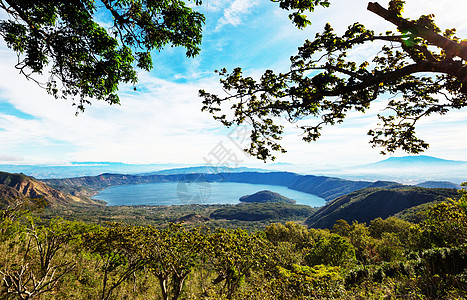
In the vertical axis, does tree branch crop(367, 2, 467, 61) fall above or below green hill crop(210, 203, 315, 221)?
above

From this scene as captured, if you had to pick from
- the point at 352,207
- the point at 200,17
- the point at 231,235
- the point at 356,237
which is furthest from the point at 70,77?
the point at 352,207

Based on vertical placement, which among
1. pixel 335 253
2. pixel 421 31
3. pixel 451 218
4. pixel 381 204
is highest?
pixel 421 31

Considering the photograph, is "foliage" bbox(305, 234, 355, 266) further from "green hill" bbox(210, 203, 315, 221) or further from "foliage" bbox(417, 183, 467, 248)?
"green hill" bbox(210, 203, 315, 221)

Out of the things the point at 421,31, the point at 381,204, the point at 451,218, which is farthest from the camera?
the point at 381,204

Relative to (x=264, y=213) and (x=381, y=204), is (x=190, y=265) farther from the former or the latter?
(x=264, y=213)

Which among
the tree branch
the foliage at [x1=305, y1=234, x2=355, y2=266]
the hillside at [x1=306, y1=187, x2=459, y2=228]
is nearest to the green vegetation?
the foliage at [x1=305, y1=234, x2=355, y2=266]

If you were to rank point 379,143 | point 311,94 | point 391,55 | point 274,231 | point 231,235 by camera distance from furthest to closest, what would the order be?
point 274,231 < point 231,235 < point 379,143 < point 391,55 < point 311,94

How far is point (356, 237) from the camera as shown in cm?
3006

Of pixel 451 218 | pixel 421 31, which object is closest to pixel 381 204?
pixel 451 218

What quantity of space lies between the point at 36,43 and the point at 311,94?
7269mm

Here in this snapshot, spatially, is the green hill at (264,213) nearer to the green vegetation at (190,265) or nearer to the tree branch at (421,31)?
the green vegetation at (190,265)

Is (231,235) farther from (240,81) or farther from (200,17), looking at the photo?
(200,17)

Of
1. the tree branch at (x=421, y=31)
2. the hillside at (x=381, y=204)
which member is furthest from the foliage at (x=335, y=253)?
the hillside at (x=381, y=204)

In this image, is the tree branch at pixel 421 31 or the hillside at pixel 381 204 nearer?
the tree branch at pixel 421 31
